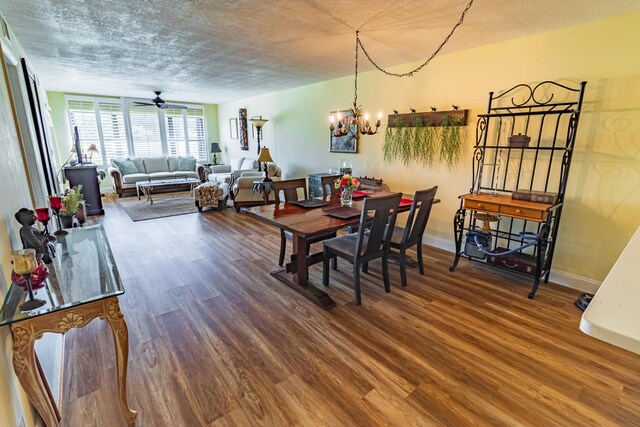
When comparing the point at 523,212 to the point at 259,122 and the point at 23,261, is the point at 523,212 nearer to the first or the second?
the point at 23,261

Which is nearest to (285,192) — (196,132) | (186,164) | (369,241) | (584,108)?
(369,241)

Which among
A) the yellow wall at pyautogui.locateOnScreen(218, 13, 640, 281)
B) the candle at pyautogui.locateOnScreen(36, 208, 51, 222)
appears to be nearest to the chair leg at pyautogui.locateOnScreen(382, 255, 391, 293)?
the yellow wall at pyautogui.locateOnScreen(218, 13, 640, 281)

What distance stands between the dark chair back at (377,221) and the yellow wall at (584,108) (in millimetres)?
1527

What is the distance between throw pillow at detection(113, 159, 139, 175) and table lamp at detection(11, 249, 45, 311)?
286 inches

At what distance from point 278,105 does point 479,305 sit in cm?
546

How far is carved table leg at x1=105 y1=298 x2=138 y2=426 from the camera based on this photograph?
54.3 inches

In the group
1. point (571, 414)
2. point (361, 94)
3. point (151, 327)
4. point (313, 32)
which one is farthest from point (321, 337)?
point (361, 94)

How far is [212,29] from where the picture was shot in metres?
2.81

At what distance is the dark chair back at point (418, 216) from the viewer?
272 cm

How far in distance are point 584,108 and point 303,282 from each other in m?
3.01

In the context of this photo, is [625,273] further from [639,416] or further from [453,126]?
[453,126]

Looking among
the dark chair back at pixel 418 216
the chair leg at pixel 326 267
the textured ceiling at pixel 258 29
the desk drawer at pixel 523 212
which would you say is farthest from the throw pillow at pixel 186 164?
the desk drawer at pixel 523 212

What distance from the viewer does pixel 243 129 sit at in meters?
7.77

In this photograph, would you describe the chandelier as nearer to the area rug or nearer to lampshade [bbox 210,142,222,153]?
the area rug
